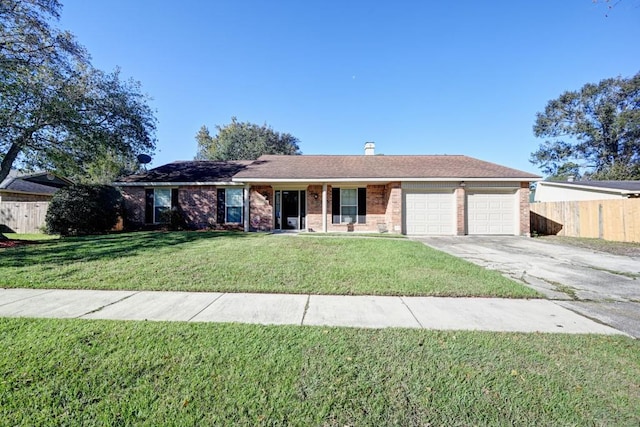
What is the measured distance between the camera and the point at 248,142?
32906 mm

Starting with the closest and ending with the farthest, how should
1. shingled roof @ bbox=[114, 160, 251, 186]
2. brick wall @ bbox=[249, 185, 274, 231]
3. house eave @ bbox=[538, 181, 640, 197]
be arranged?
1. brick wall @ bbox=[249, 185, 274, 231]
2. house eave @ bbox=[538, 181, 640, 197]
3. shingled roof @ bbox=[114, 160, 251, 186]

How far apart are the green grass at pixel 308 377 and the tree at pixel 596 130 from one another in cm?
→ 4112

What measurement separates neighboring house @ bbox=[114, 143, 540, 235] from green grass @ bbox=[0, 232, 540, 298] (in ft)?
19.0

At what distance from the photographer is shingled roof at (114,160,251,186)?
15.3 metres

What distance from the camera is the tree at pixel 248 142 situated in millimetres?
32688

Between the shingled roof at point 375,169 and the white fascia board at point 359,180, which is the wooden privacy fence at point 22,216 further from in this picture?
the white fascia board at point 359,180

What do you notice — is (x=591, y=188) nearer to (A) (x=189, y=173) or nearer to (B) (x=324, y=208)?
(B) (x=324, y=208)

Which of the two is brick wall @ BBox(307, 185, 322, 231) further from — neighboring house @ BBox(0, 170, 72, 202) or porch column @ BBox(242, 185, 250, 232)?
neighboring house @ BBox(0, 170, 72, 202)

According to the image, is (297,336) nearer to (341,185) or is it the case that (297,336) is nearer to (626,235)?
(341,185)

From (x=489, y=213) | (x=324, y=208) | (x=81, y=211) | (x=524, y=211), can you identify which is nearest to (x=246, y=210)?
(x=324, y=208)

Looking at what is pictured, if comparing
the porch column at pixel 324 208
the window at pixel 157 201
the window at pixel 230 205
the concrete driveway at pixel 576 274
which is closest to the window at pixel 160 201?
the window at pixel 157 201

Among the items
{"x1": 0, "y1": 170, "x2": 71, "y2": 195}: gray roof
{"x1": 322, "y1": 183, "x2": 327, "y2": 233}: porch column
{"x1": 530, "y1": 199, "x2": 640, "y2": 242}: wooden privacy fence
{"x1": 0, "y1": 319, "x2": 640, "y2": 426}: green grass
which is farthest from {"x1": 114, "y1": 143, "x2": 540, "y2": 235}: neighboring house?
{"x1": 0, "y1": 319, "x2": 640, "y2": 426}: green grass

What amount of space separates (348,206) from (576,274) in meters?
9.64

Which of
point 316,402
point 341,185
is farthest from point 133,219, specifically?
point 316,402
